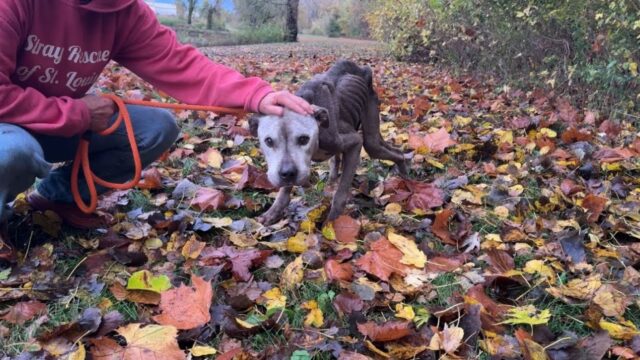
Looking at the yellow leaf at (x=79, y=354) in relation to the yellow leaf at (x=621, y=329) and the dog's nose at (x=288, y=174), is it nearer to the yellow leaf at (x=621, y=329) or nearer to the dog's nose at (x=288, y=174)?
the dog's nose at (x=288, y=174)

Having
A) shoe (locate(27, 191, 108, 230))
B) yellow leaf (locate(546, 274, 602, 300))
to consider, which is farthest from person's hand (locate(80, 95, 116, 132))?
yellow leaf (locate(546, 274, 602, 300))

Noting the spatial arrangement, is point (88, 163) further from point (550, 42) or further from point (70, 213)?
point (550, 42)

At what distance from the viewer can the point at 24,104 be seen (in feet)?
8.84

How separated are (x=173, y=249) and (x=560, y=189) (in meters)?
2.56

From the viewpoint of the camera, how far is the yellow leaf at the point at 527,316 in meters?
2.27

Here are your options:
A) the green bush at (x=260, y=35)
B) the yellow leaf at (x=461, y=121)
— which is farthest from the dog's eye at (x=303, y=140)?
the green bush at (x=260, y=35)

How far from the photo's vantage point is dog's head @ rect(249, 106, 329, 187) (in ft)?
10.1

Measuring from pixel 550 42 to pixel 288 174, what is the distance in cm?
538

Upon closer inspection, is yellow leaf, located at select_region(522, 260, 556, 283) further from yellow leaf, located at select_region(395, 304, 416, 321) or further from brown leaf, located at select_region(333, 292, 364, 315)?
brown leaf, located at select_region(333, 292, 364, 315)

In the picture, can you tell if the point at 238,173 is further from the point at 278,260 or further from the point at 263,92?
the point at 278,260

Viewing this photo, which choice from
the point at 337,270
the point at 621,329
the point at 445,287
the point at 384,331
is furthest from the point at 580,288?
the point at 337,270

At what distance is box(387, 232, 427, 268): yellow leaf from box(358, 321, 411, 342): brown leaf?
0.63m

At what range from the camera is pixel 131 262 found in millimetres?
2898

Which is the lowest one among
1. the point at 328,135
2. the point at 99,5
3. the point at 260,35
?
the point at 260,35
